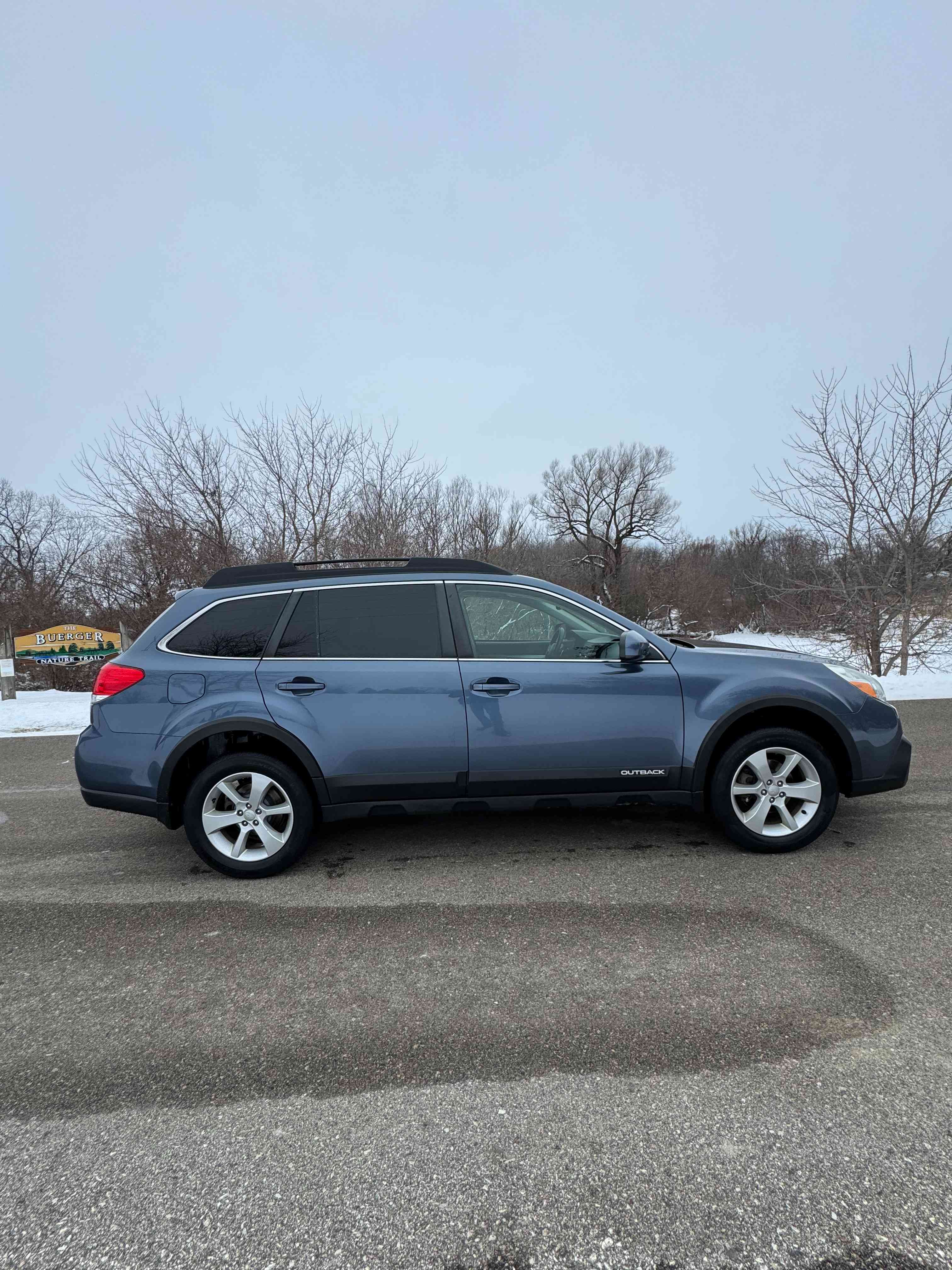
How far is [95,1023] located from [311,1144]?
1177 millimetres

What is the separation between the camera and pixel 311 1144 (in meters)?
1.96

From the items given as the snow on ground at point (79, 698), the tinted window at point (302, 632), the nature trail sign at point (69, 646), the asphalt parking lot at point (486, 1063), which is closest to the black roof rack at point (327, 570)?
the tinted window at point (302, 632)

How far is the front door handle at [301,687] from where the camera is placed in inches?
154

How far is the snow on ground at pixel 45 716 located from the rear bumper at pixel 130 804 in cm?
478

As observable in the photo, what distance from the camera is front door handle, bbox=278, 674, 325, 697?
12.8ft

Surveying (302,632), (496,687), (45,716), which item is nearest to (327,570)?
(302,632)

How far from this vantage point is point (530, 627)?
4.14 m

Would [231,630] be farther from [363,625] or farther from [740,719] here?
[740,719]

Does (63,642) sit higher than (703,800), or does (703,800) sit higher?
(63,642)

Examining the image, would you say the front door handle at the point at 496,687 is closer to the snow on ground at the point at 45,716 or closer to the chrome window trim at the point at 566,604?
the chrome window trim at the point at 566,604

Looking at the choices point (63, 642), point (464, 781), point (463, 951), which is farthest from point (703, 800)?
point (63, 642)

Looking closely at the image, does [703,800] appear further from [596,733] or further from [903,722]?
[903,722]

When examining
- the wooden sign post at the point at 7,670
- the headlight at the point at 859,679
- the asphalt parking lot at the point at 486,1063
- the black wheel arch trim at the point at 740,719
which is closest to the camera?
the asphalt parking lot at the point at 486,1063


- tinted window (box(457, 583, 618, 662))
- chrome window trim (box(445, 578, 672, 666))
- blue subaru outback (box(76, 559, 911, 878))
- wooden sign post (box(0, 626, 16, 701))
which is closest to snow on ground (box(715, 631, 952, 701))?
blue subaru outback (box(76, 559, 911, 878))
